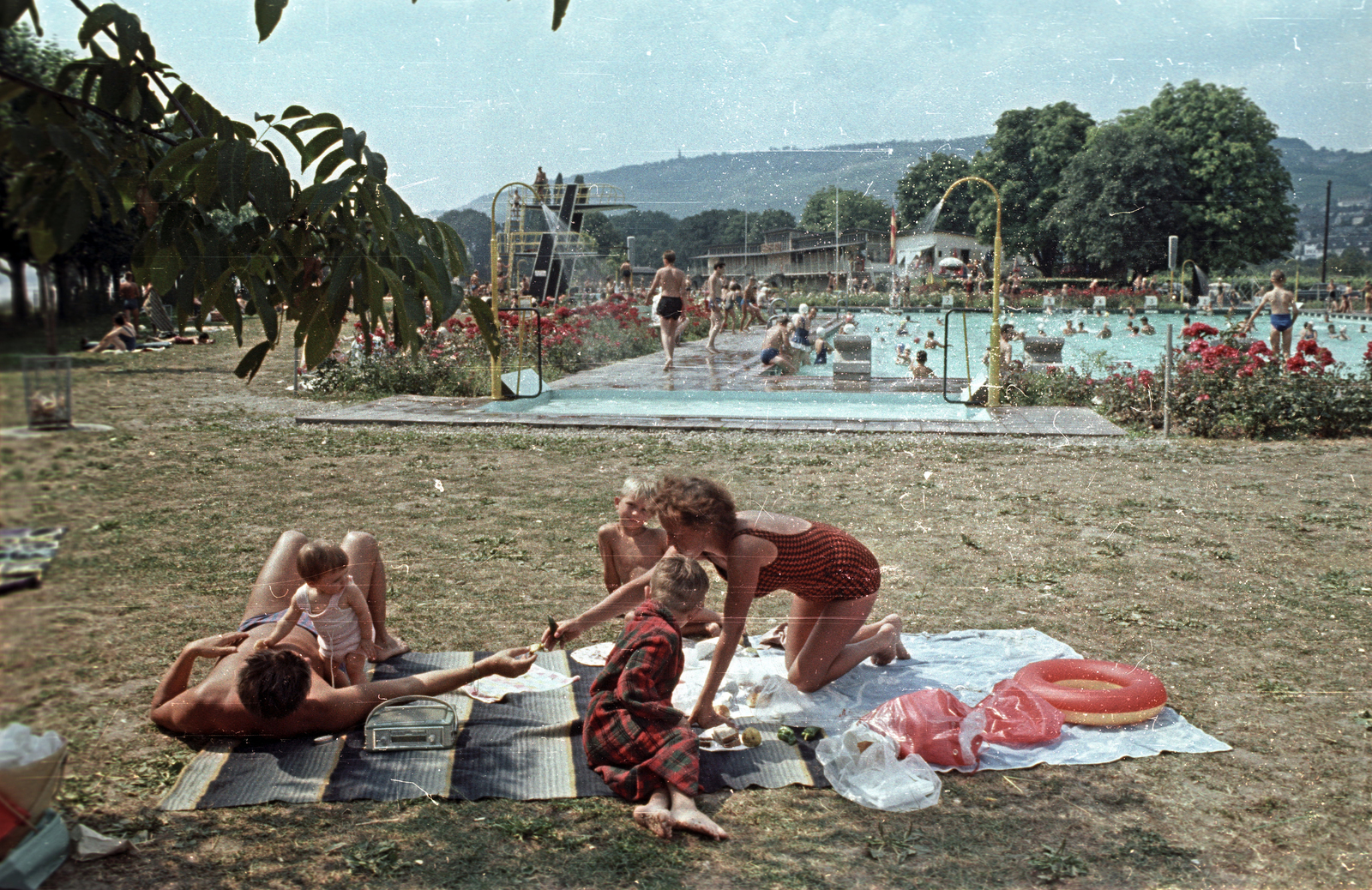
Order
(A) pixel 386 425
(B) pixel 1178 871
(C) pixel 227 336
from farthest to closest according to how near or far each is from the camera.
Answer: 1. (A) pixel 386 425
2. (C) pixel 227 336
3. (B) pixel 1178 871

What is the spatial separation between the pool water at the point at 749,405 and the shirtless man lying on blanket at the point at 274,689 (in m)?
5.08

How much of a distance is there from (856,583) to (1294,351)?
731 cm

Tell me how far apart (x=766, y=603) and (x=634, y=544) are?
91 centimetres

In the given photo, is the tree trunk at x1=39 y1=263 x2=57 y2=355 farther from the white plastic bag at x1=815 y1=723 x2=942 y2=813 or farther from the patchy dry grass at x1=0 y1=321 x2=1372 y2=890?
the white plastic bag at x1=815 y1=723 x2=942 y2=813

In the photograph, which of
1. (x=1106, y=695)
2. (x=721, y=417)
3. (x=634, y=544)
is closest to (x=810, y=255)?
(x=721, y=417)

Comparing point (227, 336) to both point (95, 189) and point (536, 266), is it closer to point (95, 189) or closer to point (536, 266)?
point (95, 189)

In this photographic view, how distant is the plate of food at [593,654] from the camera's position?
3.75 m

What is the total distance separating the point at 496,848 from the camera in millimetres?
2498

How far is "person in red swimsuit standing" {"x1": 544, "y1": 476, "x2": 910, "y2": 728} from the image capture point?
3.04 meters

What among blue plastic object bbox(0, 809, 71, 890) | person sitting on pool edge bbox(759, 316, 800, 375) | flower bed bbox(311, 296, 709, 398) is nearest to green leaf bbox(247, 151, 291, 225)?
blue plastic object bbox(0, 809, 71, 890)

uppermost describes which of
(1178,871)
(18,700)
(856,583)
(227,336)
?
(227,336)

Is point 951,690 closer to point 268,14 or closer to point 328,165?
point 328,165

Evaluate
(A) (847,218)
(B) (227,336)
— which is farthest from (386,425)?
(B) (227,336)

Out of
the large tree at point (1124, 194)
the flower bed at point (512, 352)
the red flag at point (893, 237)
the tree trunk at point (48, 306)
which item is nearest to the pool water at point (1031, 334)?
the red flag at point (893, 237)
